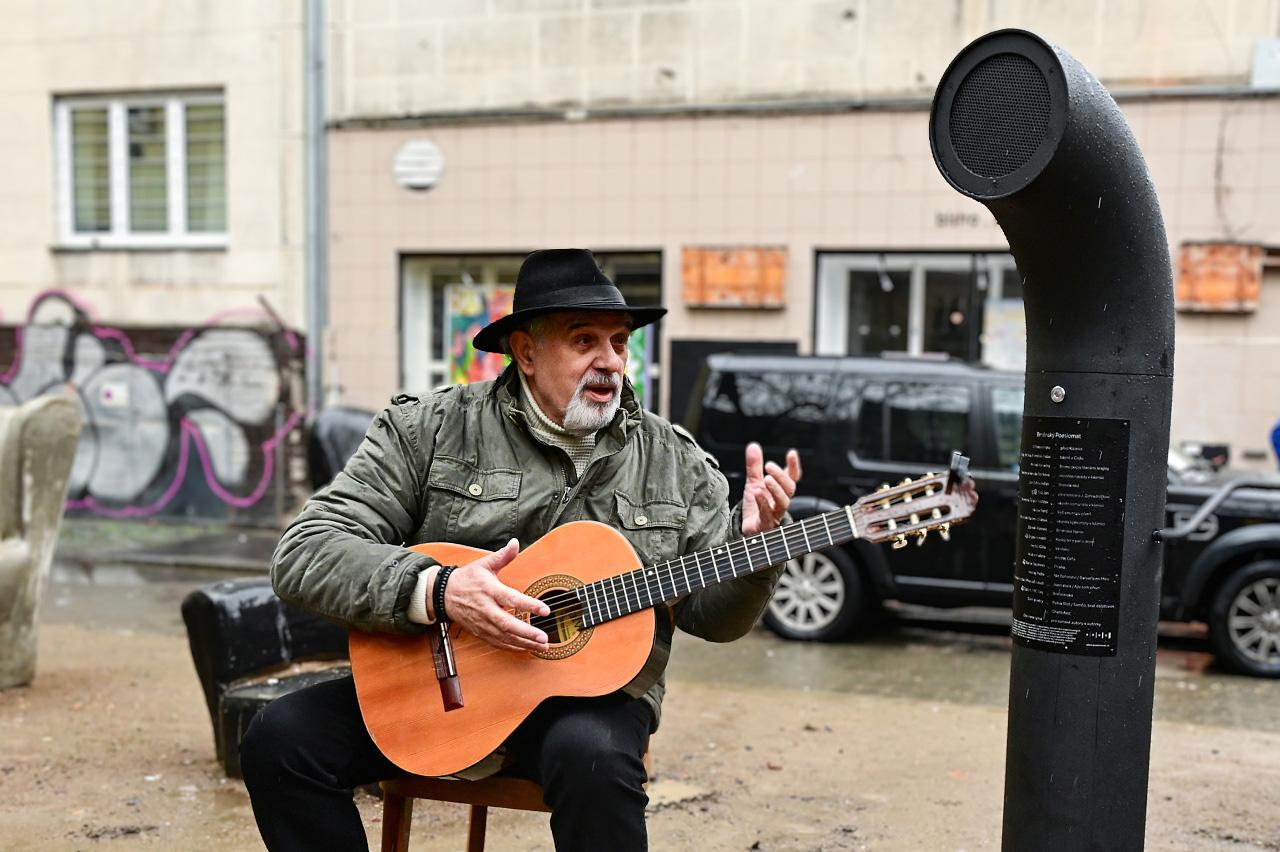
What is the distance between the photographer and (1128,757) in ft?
10.0

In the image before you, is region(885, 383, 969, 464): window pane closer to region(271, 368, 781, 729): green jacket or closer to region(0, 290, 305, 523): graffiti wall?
region(271, 368, 781, 729): green jacket

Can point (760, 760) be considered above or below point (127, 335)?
below

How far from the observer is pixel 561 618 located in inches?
117

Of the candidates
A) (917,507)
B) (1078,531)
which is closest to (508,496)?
(917,507)

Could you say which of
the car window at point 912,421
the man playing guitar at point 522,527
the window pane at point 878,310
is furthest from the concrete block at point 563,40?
the man playing guitar at point 522,527

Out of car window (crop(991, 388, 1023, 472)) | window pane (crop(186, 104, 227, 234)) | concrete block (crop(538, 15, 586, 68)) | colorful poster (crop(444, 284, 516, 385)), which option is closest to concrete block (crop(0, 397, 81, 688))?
car window (crop(991, 388, 1023, 472))

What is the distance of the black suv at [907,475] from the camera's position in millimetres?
7453

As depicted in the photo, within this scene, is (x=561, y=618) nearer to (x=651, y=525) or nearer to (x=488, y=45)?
(x=651, y=525)

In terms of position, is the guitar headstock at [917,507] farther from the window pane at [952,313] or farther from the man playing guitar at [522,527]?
the window pane at [952,313]

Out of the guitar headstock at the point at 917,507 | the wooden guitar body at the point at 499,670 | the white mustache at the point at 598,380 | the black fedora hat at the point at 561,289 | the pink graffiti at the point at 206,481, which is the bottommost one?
the pink graffiti at the point at 206,481

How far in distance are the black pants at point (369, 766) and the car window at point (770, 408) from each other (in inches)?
202

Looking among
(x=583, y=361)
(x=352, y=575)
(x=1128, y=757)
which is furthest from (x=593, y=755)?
(x=1128, y=757)

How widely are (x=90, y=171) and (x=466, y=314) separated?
15.3 ft

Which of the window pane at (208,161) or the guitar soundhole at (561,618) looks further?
the window pane at (208,161)
